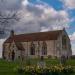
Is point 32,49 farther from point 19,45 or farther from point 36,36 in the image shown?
point 36,36

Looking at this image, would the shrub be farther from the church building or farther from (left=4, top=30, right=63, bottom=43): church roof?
(left=4, top=30, right=63, bottom=43): church roof

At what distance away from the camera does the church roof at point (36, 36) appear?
295 feet

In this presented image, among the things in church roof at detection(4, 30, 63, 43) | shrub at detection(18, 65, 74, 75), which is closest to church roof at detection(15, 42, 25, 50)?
church roof at detection(4, 30, 63, 43)

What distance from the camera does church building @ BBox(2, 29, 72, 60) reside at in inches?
3536

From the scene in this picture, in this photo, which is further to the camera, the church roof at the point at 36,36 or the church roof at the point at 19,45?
A: the church roof at the point at 19,45

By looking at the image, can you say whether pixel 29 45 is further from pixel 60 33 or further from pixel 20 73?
pixel 20 73

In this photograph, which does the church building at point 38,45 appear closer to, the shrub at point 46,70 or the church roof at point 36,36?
the church roof at point 36,36

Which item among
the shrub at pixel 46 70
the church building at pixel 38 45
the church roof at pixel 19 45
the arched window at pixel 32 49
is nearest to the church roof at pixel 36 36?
the church building at pixel 38 45

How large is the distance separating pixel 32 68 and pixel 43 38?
66.0 m

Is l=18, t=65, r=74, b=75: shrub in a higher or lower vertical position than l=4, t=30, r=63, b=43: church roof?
lower

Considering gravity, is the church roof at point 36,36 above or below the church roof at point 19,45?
above

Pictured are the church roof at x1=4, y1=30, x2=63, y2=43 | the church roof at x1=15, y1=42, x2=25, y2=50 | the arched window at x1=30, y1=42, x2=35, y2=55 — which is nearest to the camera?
the church roof at x1=4, y1=30, x2=63, y2=43

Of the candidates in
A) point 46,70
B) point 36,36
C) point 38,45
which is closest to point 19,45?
point 36,36

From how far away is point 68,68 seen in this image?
1091 inches
